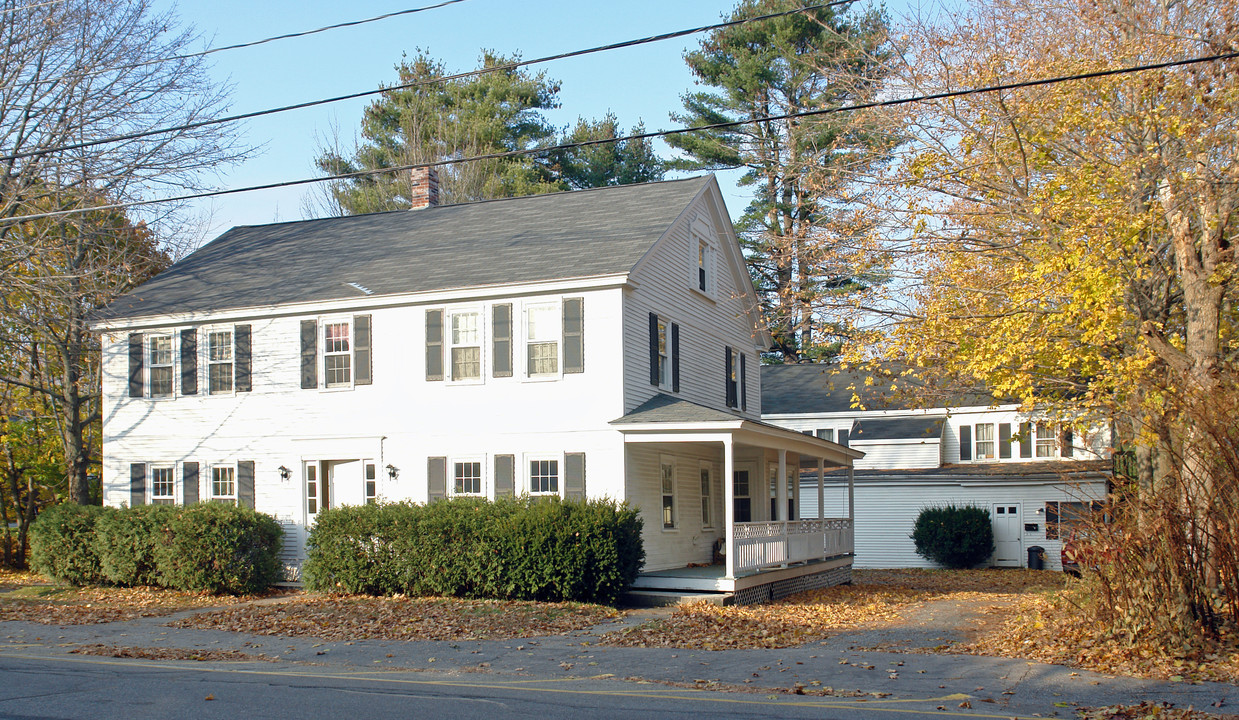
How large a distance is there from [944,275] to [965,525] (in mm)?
15256

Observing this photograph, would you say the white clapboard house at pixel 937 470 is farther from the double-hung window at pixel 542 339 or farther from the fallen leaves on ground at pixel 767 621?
the double-hung window at pixel 542 339

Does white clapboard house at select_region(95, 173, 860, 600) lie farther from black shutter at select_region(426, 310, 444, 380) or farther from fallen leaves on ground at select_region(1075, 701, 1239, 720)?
fallen leaves on ground at select_region(1075, 701, 1239, 720)

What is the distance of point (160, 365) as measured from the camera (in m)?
22.5

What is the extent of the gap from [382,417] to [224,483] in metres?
4.16

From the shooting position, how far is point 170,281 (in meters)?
24.4

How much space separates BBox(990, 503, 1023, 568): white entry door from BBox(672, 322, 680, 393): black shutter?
15292 millimetres

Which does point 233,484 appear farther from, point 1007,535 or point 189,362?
point 1007,535

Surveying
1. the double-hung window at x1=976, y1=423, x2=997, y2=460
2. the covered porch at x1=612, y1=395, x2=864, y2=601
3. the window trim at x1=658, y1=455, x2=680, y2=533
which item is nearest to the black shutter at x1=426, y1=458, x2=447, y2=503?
the covered porch at x1=612, y1=395, x2=864, y2=601

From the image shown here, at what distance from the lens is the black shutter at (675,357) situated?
70.6 feet

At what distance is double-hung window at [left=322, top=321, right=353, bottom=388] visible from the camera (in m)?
20.8

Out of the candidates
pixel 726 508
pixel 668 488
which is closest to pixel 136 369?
pixel 668 488

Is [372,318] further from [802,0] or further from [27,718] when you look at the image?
[802,0]

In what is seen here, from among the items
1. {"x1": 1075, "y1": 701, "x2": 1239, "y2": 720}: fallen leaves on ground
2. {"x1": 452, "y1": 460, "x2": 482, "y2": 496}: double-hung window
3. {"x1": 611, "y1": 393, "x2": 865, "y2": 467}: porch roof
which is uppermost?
{"x1": 611, "y1": 393, "x2": 865, "y2": 467}: porch roof

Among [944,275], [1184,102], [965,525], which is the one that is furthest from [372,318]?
[965,525]
